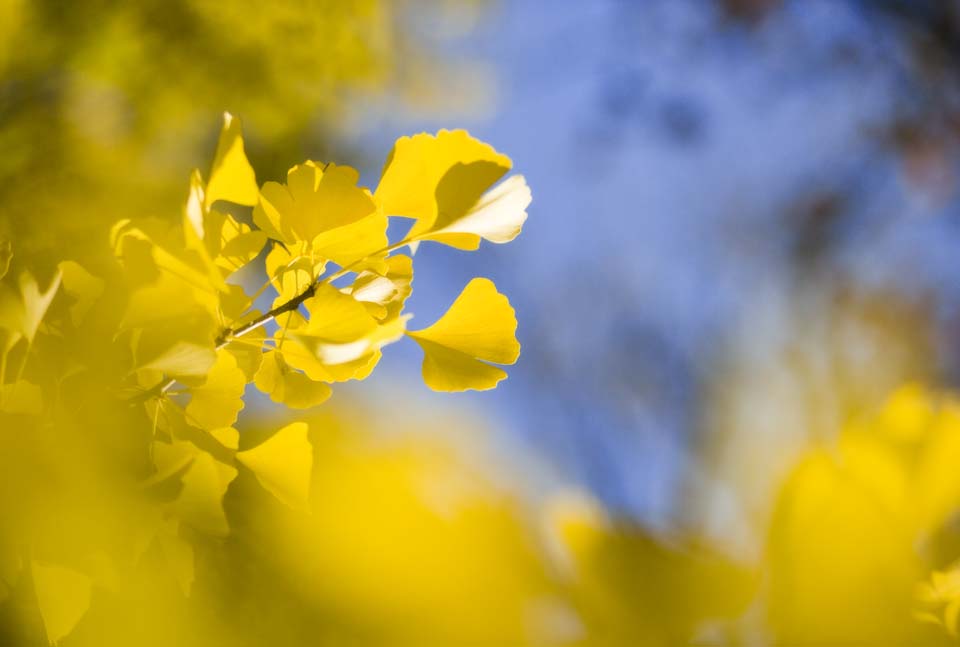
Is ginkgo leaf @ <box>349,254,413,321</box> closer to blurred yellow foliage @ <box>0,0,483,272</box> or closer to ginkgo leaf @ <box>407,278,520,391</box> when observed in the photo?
ginkgo leaf @ <box>407,278,520,391</box>

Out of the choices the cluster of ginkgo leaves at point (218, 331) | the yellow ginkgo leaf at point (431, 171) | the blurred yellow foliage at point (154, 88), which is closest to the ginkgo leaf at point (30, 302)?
the cluster of ginkgo leaves at point (218, 331)

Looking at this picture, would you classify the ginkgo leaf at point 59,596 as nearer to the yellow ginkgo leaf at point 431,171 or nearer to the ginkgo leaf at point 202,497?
the ginkgo leaf at point 202,497

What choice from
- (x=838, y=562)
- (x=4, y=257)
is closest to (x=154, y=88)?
(x=4, y=257)

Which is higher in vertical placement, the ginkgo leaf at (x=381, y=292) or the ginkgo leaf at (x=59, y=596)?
the ginkgo leaf at (x=381, y=292)

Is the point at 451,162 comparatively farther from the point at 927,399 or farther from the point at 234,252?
the point at 927,399

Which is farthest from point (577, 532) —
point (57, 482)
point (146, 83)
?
point (146, 83)

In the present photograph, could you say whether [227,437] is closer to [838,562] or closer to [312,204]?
[312,204]

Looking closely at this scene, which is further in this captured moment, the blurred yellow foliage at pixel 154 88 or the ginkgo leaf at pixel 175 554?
the blurred yellow foliage at pixel 154 88
